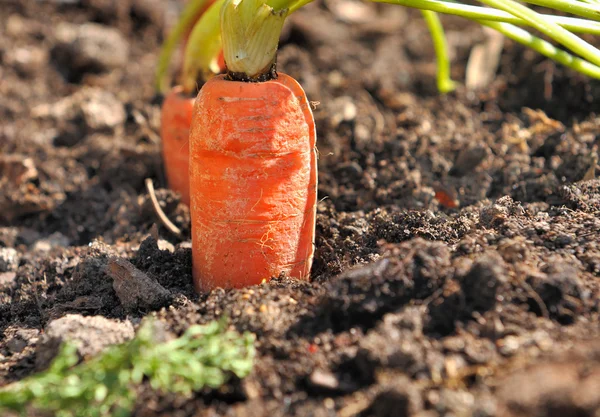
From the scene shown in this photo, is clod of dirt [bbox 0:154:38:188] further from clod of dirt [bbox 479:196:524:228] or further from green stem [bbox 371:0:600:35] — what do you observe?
clod of dirt [bbox 479:196:524:228]

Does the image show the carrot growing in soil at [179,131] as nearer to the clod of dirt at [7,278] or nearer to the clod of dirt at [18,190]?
the clod of dirt at [18,190]

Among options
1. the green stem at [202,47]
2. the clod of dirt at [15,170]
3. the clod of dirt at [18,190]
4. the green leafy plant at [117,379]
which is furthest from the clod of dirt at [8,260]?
the green leafy plant at [117,379]

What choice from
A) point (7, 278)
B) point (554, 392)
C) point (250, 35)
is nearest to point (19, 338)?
point (7, 278)

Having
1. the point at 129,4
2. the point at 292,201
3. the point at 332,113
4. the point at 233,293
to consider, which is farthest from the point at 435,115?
the point at 129,4

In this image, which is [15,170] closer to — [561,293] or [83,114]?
[83,114]

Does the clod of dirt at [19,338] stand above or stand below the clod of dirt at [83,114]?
below
